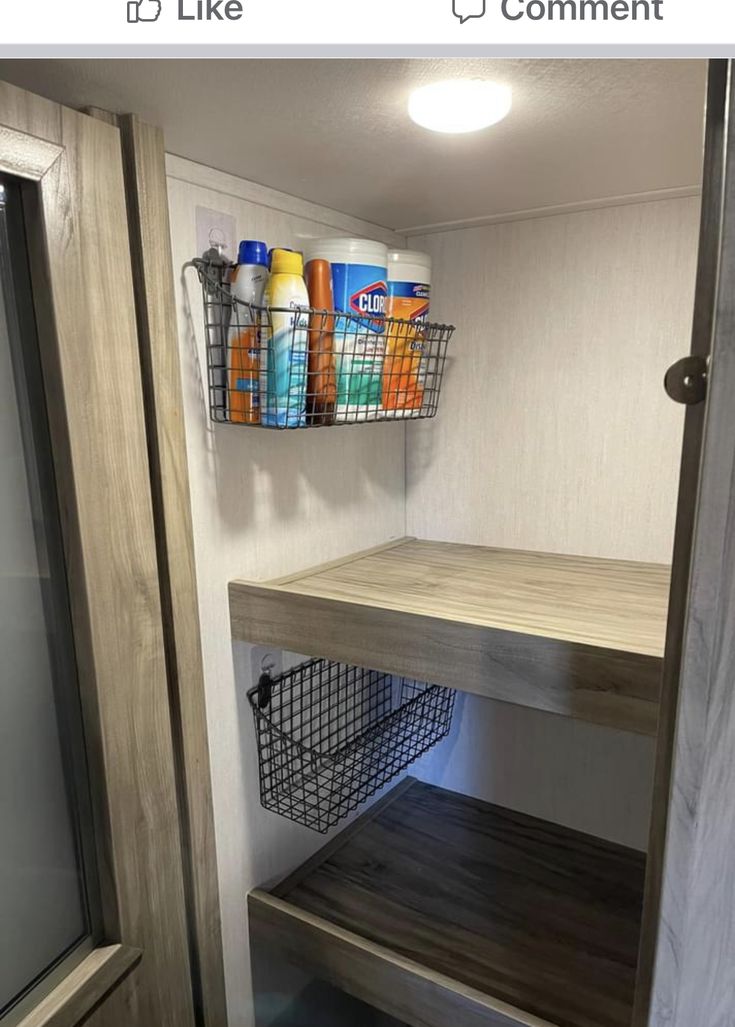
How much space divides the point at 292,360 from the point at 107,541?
375 millimetres

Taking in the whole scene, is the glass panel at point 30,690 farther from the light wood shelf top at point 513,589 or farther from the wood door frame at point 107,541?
the light wood shelf top at point 513,589

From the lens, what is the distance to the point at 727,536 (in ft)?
1.66

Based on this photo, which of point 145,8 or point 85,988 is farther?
point 85,988

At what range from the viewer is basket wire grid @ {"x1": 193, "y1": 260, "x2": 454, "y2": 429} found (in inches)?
39.9

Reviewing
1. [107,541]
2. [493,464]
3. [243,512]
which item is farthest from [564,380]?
[107,541]

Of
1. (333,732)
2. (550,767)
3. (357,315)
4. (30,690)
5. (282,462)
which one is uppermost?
(357,315)

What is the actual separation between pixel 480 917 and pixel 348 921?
0.83ft

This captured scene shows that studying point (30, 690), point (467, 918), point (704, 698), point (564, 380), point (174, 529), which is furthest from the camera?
point (564, 380)

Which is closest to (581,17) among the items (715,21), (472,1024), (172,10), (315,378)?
(715,21)

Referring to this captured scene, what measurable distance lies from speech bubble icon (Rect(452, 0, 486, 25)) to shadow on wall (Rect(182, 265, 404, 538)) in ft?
2.00

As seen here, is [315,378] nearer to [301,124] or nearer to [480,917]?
[301,124]

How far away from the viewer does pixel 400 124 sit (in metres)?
Result: 0.90

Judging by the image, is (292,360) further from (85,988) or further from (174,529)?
(85,988)

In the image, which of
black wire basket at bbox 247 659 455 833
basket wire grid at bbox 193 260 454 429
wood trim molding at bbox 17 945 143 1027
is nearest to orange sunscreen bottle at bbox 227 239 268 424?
basket wire grid at bbox 193 260 454 429
